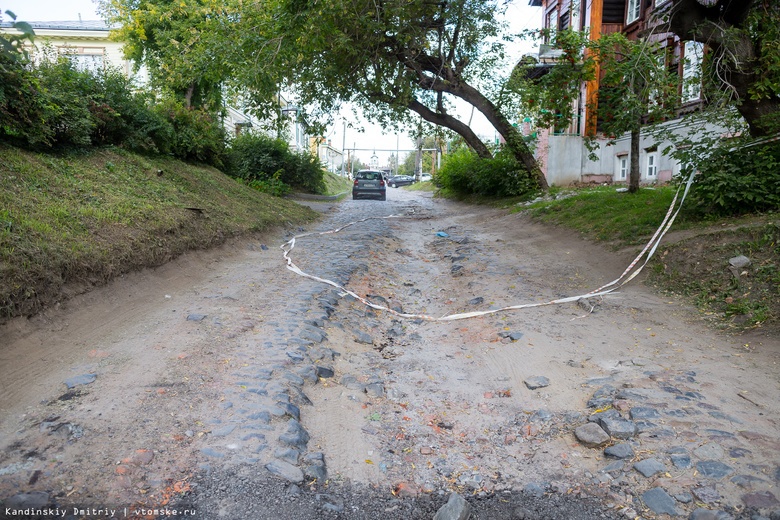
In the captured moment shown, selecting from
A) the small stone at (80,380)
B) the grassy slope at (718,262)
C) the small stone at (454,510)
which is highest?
the grassy slope at (718,262)

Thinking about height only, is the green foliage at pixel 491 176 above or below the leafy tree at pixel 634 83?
below

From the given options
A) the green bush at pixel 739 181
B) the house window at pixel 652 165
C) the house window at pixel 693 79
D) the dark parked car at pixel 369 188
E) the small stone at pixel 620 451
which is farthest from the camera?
Result: the dark parked car at pixel 369 188

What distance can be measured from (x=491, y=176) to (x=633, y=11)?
30.2 feet

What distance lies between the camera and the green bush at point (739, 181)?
8297 mm

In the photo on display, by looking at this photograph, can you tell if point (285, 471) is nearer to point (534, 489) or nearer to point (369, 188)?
point (534, 489)

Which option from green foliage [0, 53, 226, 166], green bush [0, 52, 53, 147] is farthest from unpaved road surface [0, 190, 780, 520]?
green foliage [0, 53, 226, 166]

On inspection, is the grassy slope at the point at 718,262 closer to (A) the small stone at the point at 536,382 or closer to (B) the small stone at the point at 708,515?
(A) the small stone at the point at 536,382

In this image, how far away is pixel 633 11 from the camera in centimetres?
2300

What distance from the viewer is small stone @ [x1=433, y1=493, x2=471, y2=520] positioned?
11.0 feet

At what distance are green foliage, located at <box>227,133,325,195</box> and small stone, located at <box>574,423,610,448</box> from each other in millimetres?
19397

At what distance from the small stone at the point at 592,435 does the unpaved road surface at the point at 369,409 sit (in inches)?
0.6

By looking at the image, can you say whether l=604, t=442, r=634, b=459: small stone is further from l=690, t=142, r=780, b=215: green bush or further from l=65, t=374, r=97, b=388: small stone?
l=690, t=142, r=780, b=215: green bush

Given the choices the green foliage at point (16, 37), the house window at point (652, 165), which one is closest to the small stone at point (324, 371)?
the green foliage at point (16, 37)

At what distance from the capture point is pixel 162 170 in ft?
40.0
